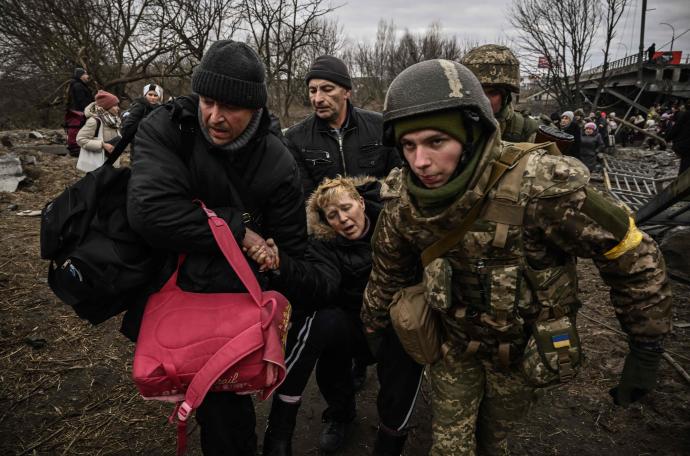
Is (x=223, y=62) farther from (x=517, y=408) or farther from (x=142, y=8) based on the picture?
(x=142, y=8)

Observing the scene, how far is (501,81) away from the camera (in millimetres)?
2818

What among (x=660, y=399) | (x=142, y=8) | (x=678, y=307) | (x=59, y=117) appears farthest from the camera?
(x=59, y=117)

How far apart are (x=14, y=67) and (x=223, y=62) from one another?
55.3 feet

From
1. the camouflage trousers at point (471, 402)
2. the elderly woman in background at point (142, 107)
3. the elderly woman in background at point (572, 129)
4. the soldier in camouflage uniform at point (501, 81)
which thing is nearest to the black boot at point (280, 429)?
the camouflage trousers at point (471, 402)

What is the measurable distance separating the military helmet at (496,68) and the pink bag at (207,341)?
203cm

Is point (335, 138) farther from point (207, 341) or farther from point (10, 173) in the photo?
point (10, 173)

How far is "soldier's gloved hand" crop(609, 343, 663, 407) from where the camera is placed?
1.56 m

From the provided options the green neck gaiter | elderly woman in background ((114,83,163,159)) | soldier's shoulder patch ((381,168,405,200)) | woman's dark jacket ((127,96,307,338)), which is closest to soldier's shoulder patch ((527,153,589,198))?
the green neck gaiter

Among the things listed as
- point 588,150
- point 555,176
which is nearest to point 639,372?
point 555,176

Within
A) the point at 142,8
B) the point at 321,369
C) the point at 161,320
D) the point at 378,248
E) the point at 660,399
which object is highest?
the point at 142,8

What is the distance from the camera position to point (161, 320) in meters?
1.66

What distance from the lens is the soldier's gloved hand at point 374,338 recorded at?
2.11 metres

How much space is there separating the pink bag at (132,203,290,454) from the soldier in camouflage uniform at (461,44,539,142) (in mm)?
1985

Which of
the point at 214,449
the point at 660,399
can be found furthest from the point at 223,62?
the point at 660,399
